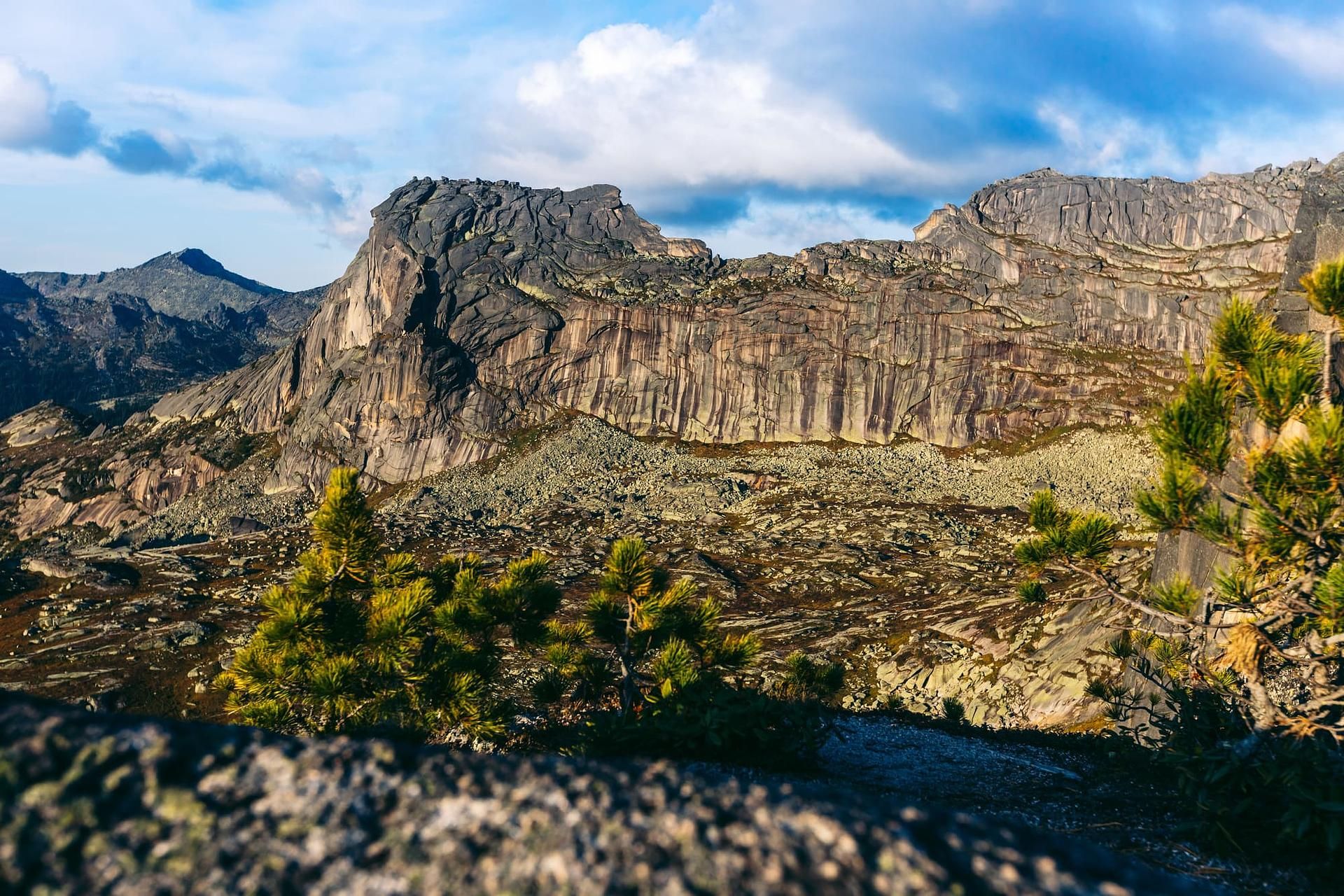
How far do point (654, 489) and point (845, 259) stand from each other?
9315 cm

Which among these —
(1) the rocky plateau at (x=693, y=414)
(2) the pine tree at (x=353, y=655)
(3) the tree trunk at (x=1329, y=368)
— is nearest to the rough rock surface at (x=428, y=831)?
(2) the pine tree at (x=353, y=655)

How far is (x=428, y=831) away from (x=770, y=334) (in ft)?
551

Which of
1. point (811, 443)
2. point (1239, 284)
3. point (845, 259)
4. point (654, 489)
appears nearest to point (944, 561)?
point (654, 489)

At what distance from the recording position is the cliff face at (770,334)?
157000 mm

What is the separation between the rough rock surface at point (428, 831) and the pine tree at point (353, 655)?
7183mm

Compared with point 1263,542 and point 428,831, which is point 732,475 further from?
point 428,831

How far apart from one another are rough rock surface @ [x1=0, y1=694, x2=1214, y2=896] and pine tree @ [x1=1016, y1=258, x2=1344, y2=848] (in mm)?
5902

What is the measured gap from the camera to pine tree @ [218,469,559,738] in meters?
11.1

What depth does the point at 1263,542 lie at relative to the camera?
8.03 meters

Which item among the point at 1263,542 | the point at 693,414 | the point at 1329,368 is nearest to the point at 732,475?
the point at 693,414

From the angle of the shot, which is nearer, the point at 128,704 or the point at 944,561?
the point at 128,704

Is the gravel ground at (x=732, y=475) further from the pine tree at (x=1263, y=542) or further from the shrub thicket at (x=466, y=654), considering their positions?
the pine tree at (x=1263, y=542)

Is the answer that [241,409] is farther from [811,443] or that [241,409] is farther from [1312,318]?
[1312,318]

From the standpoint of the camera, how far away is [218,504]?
487 feet
